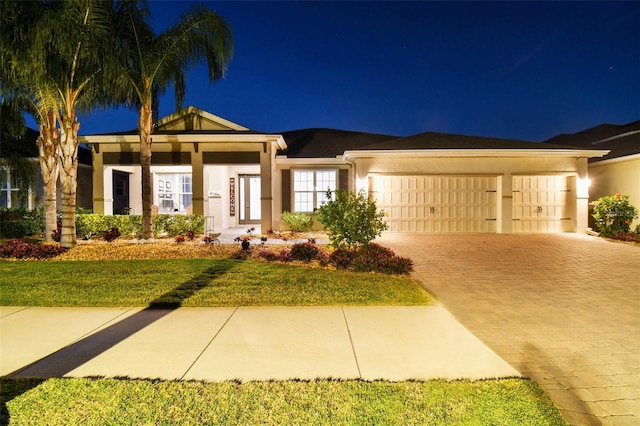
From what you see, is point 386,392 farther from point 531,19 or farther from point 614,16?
point 614,16

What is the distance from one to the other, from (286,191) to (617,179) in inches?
564

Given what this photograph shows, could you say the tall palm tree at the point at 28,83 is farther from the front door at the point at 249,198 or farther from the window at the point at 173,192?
the front door at the point at 249,198

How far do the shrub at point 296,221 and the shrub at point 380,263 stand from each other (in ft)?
23.3

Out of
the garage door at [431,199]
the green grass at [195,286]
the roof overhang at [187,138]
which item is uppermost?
the roof overhang at [187,138]

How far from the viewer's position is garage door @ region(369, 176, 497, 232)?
14.3 metres

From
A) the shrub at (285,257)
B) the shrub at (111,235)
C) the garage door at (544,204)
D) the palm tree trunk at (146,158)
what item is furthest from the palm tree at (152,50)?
the garage door at (544,204)

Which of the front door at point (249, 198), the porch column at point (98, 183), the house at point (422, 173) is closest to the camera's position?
the house at point (422, 173)

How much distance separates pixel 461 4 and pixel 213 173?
53.5ft

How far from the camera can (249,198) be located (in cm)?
1780

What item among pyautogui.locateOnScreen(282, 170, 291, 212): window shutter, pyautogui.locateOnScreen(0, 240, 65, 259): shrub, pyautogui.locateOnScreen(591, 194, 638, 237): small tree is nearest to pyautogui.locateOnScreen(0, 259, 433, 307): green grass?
pyautogui.locateOnScreen(0, 240, 65, 259): shrub

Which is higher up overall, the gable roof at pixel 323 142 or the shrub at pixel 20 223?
the gable roof at pixel 323 142

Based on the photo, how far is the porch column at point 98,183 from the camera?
13.8 m

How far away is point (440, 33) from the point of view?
80.8 feet

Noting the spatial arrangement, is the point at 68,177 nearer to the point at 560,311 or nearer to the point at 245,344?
the point at 245,344
